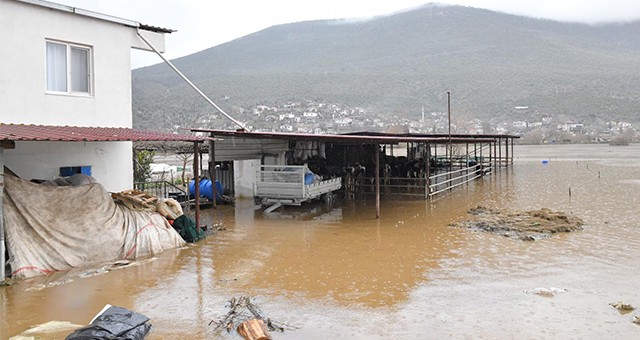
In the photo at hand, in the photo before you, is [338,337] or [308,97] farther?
[308,97]

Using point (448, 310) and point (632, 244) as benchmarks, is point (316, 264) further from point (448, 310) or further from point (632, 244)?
point (632, 244)

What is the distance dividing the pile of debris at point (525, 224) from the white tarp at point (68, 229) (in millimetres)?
8665

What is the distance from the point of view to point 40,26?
11414mm

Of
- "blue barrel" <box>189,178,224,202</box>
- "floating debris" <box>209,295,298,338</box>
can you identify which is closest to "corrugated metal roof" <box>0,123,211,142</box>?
"floating debris" <box>209,295,298,338</box>

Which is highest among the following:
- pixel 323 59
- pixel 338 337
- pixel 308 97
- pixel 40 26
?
pixel 323 59

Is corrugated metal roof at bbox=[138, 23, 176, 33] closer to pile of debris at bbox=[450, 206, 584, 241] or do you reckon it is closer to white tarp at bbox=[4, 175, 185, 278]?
white tarp at bbox=[4, 175, 185, 278]

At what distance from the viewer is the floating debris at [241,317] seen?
23.5 feet

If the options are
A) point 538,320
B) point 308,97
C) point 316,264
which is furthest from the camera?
point 308,97

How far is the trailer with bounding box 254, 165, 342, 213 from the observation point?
58.6 ft

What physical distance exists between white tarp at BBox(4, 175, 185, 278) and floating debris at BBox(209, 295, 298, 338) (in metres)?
4.06

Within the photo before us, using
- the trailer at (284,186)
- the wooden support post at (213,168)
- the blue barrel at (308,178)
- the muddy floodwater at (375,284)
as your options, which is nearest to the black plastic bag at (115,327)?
the muddy floodwater at (375,284)

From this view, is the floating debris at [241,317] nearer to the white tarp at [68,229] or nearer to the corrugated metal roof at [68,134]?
the white tarp at [68,229]

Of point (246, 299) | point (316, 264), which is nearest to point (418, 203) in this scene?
point (316, 264)

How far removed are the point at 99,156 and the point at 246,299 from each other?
672cm
